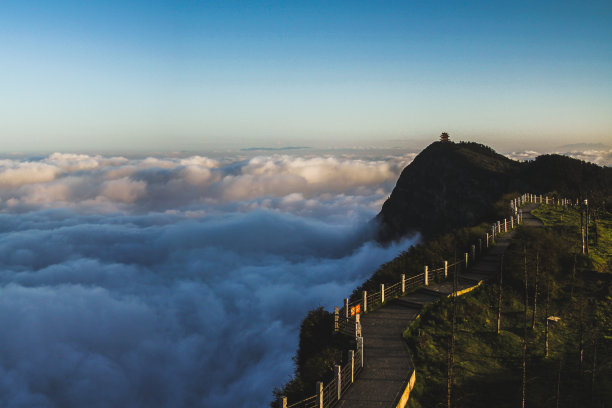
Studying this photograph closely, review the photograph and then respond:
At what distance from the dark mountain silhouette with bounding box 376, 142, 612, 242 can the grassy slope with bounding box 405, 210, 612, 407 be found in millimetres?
50018

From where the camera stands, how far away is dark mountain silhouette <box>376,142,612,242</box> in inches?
3246

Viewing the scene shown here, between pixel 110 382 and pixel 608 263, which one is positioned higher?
pixel 608 263

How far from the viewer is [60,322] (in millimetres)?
111250

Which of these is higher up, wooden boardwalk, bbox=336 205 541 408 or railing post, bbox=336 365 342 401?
railing post, bbox=336 365 342 401

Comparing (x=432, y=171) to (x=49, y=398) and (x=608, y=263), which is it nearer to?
(x=608, y=263)

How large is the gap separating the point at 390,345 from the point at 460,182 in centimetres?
8925

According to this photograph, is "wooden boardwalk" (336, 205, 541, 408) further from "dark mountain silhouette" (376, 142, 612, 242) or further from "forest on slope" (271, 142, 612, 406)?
"dark mountain silhouette" (376, 142, 612, 242)

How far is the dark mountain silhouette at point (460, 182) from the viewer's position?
8245 centimetres

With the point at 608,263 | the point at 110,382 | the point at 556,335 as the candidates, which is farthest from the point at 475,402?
the point at 110,382

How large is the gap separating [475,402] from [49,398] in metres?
93.8

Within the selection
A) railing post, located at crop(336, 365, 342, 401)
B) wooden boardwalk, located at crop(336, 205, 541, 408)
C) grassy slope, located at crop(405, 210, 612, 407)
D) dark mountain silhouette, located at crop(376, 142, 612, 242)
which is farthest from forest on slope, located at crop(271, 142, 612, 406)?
grassy slope, located at crop(405, 210, 612, 407)

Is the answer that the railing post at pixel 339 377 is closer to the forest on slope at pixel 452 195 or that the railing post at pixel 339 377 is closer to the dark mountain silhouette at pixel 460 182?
the forest on slope at pixel 452 195

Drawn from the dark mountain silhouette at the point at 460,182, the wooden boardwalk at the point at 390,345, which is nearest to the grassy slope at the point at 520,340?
the wooden boardwalk at the point at 390,345

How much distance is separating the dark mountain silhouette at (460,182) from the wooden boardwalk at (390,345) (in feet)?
172
